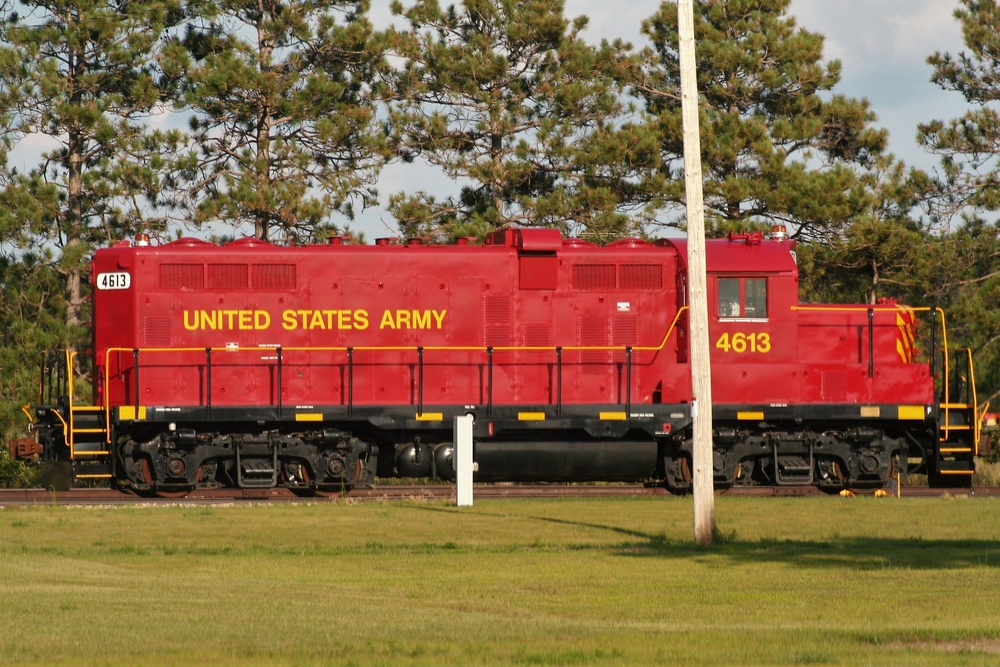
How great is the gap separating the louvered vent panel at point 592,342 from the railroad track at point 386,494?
6.22 feet

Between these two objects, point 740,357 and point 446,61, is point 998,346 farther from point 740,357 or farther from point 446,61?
point 446,61

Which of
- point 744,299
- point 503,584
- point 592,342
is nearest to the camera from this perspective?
point 503,584

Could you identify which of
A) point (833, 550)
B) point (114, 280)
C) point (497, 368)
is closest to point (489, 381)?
point (497, 368)

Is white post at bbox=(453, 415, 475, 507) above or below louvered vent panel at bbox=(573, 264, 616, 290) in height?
below

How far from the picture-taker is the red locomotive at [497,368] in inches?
763

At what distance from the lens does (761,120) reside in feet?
95.6

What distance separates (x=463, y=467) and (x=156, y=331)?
17.0ft

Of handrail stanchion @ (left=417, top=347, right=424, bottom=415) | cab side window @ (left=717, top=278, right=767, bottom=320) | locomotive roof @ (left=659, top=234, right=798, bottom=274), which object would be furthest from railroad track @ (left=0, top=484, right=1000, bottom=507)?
locomotive roof @ (left=659, top=234, right=798, bottom=274)

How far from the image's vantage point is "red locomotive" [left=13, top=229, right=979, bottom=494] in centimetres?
1939

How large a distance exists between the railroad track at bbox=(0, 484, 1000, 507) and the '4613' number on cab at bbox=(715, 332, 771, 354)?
218 centimetres

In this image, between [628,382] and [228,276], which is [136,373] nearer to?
[228,276]

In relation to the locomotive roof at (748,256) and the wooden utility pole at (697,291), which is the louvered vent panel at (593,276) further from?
the wooden utility pole at (697,291)

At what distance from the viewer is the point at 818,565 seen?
12.1m

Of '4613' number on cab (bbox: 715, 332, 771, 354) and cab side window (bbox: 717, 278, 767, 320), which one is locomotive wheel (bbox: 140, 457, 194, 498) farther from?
cab side window (bbox: 717, 278, 767, 320)
